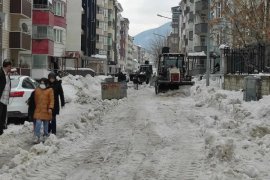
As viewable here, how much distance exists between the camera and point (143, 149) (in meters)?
12.0

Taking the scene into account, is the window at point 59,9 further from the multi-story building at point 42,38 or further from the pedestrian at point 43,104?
the pedestrian at point 43,104

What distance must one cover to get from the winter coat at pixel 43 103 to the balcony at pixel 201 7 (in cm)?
7518

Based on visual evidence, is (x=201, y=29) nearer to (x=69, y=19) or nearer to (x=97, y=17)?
(x=69, y=19)

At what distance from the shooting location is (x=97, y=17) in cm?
10756

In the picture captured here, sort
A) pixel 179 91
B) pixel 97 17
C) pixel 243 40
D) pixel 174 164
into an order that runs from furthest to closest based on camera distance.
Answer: pixel 97 17, pixel 179 91, pixel 243 40, pixel 174 164

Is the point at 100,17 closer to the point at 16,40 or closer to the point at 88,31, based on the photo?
the point at 88,31

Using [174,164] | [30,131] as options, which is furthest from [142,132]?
[174,164]

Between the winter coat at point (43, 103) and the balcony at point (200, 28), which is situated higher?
the balcony at point (200, 28)

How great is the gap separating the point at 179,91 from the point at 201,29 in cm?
5003

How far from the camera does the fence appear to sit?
86.1 ft

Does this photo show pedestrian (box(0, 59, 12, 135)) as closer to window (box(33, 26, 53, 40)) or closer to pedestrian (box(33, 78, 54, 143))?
pedestrian (box(33, 78, 54, 143))

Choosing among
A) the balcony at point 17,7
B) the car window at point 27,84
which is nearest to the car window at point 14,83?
the car window at point 27,84

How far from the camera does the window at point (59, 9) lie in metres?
60.8

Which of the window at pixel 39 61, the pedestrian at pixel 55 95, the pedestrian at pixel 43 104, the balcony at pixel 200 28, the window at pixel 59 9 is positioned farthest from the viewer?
the balcony at pixel 200 28
